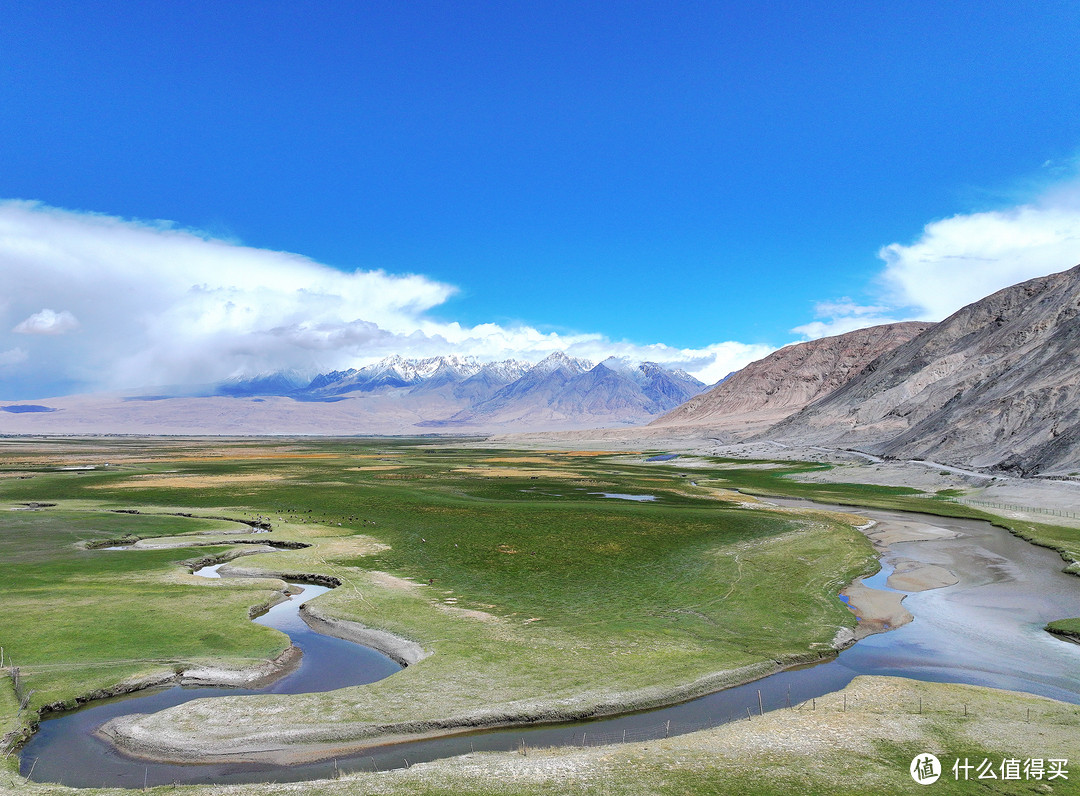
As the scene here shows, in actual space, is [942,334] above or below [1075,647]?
above

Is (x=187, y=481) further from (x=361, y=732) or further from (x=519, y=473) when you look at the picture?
(x=361, y=732)

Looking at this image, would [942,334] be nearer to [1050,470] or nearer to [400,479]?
[1050,470]

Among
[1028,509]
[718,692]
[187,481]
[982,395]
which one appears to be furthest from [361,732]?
[982,395]

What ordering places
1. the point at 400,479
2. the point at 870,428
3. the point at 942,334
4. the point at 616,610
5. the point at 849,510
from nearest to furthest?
the point at 616,610, the point at 849,510, the point at 400,479, the point at 870,428, the point at 942,334

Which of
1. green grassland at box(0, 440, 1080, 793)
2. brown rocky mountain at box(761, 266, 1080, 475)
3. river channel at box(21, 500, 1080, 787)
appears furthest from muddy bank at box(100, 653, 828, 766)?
brown rocky mountain at box(761, 266, 1080, 475)

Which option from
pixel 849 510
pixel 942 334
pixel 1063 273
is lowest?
pixel 849 510

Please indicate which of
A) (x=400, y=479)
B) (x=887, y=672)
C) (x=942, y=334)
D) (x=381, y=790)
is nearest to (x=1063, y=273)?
(x=942, y=334)
